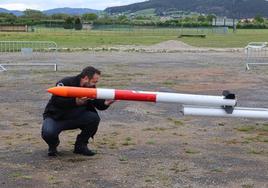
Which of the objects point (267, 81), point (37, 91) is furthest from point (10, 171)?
point (267, 81)

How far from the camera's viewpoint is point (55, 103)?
23.8 ft

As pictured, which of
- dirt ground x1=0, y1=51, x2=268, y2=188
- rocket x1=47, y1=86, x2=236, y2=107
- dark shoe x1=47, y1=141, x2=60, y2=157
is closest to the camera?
rocket x1=47, y1=86, x2=236, y2=107

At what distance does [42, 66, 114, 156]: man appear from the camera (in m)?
7.17

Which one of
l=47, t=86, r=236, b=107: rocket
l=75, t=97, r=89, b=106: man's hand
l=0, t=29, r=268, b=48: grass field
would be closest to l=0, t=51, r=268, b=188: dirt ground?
l=75, t=97, r=89, b=106: man's hand

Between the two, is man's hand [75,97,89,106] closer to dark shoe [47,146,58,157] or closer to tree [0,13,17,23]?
dark shoe [47,146,58,157]

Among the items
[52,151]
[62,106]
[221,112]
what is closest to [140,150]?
[52,151]

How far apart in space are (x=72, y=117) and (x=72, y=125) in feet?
0.36

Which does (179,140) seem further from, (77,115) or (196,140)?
(77,115)

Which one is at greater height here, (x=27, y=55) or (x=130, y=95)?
(x=130, y=95)

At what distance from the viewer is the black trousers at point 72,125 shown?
7.27 metres

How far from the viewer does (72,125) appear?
745 centimetres

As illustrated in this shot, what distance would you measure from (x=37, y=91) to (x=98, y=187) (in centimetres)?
875

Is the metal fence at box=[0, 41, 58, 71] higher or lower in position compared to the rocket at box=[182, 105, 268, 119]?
lower

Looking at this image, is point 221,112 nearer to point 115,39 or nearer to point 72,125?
point 72,125
